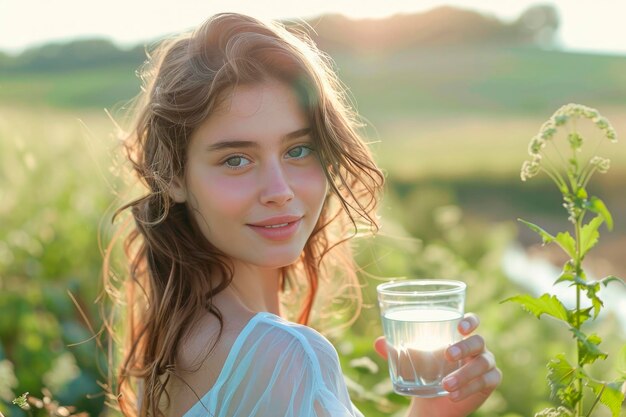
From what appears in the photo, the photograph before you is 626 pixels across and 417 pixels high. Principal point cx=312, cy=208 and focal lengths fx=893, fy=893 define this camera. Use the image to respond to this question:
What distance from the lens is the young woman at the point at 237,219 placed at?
224 centimetres

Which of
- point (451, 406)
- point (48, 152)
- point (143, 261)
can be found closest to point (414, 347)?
point (451, 406)

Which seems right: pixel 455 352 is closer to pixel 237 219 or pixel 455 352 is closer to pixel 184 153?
pixel 237 219

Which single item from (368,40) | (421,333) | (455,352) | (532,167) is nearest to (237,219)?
(421,333)

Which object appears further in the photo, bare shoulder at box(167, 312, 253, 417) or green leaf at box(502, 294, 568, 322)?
bare shoulder at box(167, 312, 253, 417)

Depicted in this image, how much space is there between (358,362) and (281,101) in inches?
38.3

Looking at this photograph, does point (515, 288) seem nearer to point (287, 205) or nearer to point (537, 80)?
point (287, 205)

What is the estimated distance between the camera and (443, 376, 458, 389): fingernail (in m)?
2.38

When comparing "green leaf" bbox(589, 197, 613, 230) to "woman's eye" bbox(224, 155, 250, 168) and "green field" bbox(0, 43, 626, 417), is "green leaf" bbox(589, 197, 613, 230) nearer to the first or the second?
"woman's eye" bbox(224, 155, 250, 168)

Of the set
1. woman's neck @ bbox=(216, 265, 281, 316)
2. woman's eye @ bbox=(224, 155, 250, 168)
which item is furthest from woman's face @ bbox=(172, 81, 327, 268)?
woman's neck @ bbox=(216, 265, 281, 316)

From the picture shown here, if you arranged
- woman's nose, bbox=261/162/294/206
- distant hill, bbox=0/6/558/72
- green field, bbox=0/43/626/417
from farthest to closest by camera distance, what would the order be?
1. distant hill, bbox=0/6/558/72
2. green field, bbox=0/43/626/417
3. woman's nose, bbox=261/162/294/206

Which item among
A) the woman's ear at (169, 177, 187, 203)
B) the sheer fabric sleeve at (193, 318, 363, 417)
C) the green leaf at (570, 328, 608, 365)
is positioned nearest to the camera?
the green leaf at (570, 328, 608, 365)

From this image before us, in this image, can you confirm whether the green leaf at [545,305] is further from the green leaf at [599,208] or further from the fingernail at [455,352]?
the fingernail at [455,352]

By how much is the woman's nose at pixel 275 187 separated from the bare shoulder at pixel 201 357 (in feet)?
1.06

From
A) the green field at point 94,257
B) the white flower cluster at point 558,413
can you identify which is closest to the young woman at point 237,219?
the green field at point 94,257
